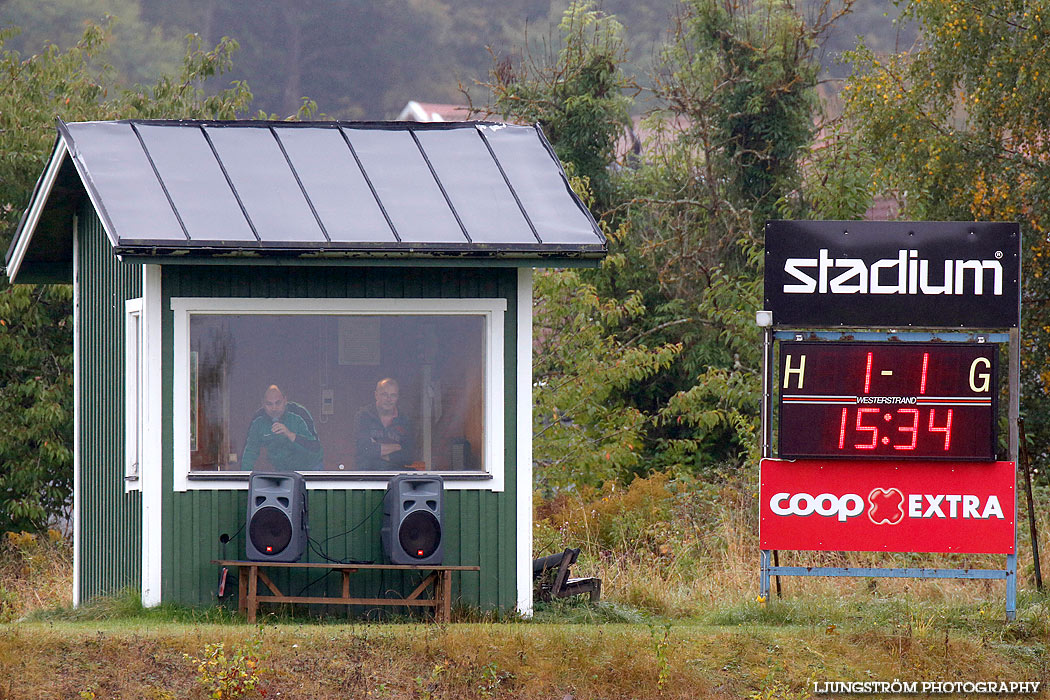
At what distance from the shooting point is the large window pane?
424 inches

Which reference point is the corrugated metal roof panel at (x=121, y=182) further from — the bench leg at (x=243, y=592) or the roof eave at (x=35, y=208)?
the bench leg at (x=243, y=592)

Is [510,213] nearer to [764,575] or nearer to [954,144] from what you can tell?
[764,575]

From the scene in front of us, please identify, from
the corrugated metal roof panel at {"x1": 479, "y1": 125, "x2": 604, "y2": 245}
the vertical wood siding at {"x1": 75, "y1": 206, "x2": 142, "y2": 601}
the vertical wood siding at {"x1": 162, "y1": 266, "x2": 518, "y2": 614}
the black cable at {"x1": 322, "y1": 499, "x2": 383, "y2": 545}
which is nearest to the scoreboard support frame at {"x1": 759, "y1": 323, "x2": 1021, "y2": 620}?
the corrugated metal roof panel at {"x1": 479, "y1": 125, "x2": 604, "y2": 245}

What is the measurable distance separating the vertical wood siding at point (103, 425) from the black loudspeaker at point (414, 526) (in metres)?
2.00

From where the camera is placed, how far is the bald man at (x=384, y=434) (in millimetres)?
10914

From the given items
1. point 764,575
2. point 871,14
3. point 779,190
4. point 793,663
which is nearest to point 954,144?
point 779,190

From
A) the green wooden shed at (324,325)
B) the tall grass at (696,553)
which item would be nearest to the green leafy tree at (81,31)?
the tall grass at (696,553)

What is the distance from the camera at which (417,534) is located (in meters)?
10.4

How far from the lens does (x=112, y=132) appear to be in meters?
11.3

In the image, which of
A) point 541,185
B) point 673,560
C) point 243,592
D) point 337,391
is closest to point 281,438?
point 337,391

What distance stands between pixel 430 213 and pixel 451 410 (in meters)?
1.53

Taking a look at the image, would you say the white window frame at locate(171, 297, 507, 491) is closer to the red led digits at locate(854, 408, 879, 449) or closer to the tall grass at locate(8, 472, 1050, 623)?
the tall grass at locate(8, 472, 1050, 623)

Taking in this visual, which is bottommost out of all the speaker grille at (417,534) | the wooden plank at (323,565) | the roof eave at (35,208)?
the wooden plank at (323,565)

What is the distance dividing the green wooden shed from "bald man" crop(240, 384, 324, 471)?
0.11ft
